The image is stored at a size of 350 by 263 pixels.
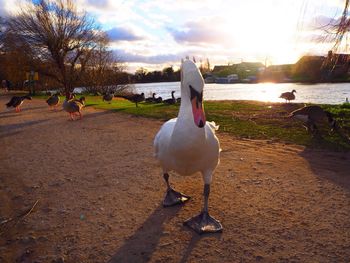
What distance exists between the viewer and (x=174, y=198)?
15.8ft

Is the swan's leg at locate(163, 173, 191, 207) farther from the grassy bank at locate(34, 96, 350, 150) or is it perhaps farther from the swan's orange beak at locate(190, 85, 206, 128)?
the grassy bank at locate(34, 96, 350, 150)

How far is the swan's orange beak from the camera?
11.5 feet

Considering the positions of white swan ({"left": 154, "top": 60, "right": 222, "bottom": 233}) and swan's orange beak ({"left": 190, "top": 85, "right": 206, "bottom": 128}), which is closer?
swan's orange beak ({"left": 190, "top": 85, "right": 206, "bottom": 128})

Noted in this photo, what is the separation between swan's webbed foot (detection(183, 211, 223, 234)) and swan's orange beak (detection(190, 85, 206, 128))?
134 cm

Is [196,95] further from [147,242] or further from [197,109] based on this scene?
[147,242]

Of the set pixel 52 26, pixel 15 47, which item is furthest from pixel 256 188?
pixel 15 47

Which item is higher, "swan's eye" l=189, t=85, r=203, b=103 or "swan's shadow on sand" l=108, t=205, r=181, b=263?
"swan's eye" l=189, t=85, r=203, b=103

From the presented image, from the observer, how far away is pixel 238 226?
13.2ft

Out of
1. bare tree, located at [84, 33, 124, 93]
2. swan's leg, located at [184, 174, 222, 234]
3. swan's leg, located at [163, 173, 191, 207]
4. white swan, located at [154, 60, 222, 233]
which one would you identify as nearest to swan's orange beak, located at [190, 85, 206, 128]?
white swan, located at [154, 60, 222, 233]

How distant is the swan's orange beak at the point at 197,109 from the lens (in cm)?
352

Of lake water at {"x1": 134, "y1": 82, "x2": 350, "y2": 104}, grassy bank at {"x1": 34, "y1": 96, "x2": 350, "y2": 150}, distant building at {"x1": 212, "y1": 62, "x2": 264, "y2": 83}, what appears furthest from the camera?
distant building at {"x1": 212, "y1": 62, "x2": 264, "y2": 83}

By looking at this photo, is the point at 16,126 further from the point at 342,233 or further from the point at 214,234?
the point at 342,233

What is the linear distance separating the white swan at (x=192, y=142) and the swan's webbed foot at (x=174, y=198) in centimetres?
63

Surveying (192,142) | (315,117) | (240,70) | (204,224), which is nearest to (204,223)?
(204,224)
